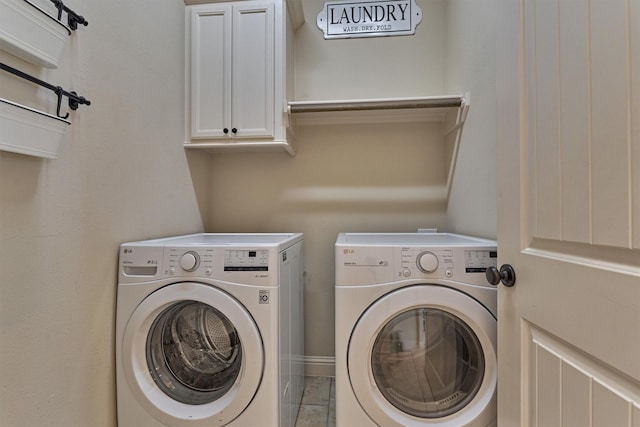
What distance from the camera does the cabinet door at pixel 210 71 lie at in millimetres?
1618

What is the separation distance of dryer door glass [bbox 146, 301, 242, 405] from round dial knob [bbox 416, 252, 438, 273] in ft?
2.64

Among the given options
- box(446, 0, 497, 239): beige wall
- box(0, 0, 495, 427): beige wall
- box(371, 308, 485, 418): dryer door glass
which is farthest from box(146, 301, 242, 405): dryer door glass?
box(446, 0, 497, 239): beige wall

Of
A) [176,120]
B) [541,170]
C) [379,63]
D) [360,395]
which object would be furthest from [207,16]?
[360,395]

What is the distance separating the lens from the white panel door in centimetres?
50

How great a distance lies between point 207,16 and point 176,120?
64 centimetres

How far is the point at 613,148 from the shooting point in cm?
52

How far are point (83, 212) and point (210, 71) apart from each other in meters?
1.05

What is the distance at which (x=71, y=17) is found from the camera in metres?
0.94

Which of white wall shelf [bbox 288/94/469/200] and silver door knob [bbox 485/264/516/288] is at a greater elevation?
white wall shelf [bbox 288/94/469/200]

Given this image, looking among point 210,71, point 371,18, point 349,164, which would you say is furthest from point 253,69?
Result: point 349,164

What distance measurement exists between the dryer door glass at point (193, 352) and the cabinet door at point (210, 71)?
3.23 feet

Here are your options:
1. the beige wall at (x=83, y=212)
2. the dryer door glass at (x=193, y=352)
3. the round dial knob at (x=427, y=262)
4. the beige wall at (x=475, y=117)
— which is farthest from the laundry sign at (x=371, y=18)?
the dryer door glass at (x=193, y=352)

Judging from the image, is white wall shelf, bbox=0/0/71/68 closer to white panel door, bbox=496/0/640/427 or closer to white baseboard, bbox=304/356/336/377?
white panel door, bbox=496/0/640/427

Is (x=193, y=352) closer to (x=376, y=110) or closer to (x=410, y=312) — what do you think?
(x=410, y=312)
